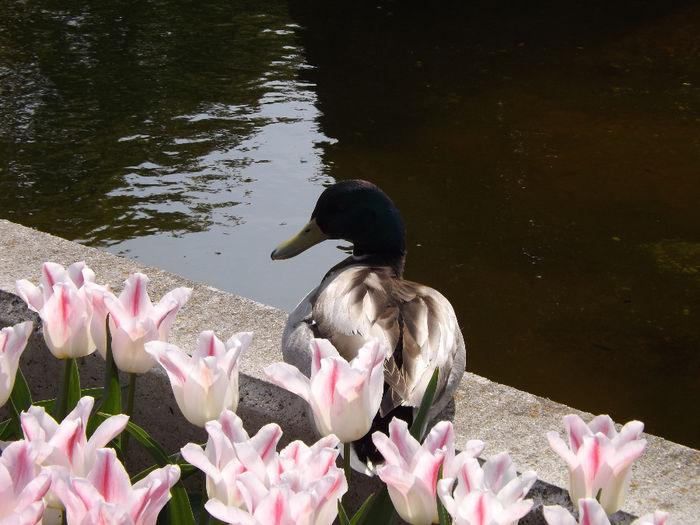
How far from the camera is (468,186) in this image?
16.3 feet

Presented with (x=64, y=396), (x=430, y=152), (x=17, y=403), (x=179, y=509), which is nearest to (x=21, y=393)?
(x=17, y=403)

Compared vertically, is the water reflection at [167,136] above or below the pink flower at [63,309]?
below

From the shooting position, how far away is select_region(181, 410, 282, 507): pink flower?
3.49 feet

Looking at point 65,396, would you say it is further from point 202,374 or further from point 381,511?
point 381,511

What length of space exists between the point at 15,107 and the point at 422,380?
4.72 meters

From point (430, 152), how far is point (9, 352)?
13.8 ft

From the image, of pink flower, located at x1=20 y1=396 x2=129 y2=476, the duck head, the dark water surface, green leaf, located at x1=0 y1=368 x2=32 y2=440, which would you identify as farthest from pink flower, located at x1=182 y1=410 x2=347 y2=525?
the duck head

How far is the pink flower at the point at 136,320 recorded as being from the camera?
140cm

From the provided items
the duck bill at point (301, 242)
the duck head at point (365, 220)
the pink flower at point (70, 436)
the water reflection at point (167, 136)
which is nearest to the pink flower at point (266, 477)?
the pink flower at point (70, 436)

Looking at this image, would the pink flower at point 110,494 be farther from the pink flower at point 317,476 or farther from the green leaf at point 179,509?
the green leaf at point 179,509

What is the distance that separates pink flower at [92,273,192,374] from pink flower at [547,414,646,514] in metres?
0.58

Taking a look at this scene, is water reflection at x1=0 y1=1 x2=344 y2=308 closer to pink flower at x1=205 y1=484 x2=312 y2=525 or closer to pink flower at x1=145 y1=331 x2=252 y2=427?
pink flower at x1=145 y1=331 x2=252 y2=427

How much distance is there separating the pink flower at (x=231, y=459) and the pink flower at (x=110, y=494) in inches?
2.3

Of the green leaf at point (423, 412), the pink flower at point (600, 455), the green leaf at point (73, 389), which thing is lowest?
the green leaf at point (73, 389)
